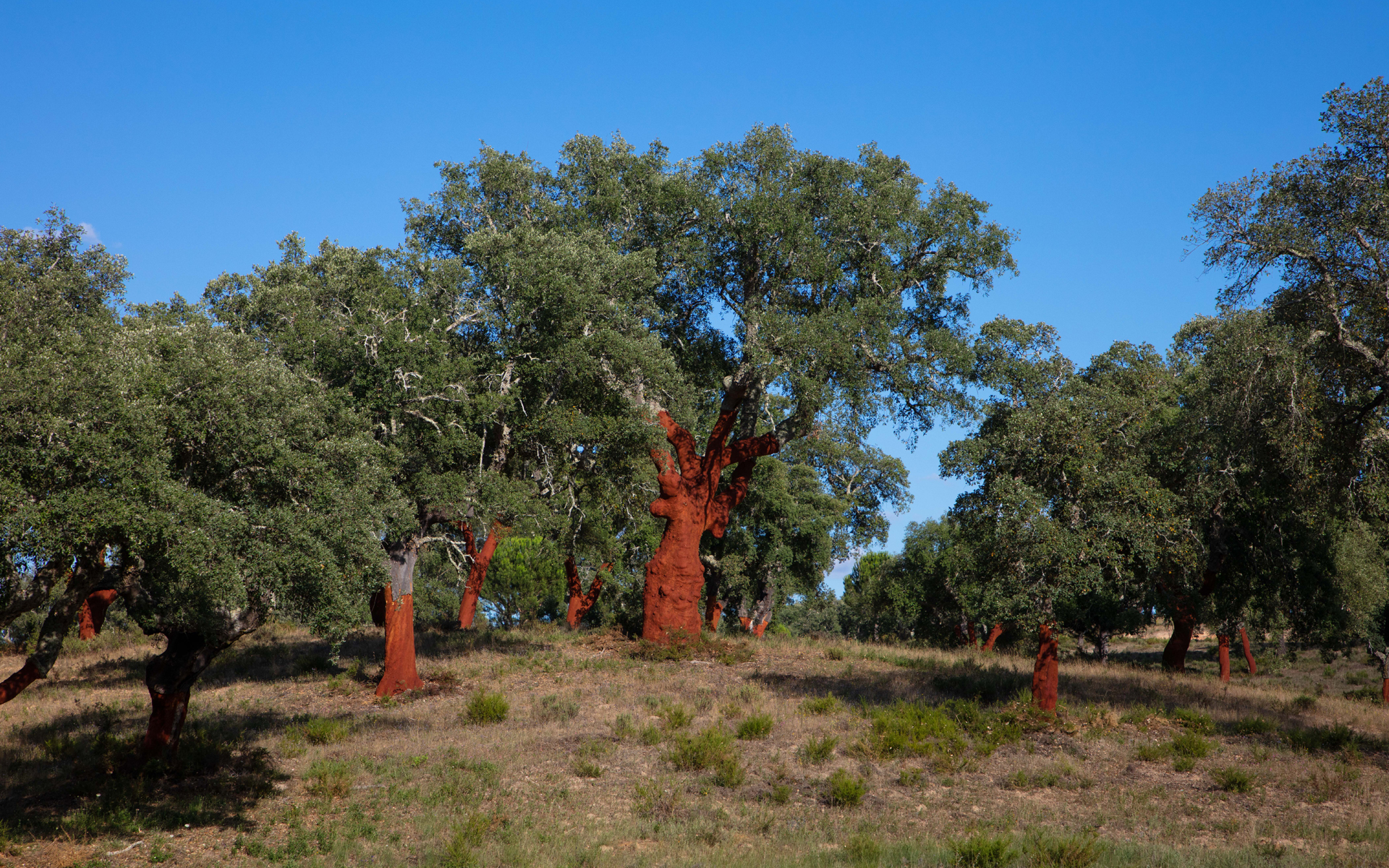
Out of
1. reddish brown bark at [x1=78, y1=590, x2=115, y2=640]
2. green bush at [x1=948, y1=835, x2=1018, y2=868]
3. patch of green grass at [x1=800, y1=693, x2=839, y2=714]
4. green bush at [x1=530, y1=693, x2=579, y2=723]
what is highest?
reddish brown bark at [x1=78, y1=590, x2=115, y2=640]

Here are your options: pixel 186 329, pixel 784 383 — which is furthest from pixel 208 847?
pixel 784 383

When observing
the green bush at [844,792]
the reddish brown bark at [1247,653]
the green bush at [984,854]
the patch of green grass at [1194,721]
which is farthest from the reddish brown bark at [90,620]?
the reddish brown bark at [1247,653]

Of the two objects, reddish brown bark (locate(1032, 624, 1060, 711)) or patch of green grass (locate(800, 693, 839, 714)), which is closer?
reddish brown bark (locate(1032, 624, 1060, 711))

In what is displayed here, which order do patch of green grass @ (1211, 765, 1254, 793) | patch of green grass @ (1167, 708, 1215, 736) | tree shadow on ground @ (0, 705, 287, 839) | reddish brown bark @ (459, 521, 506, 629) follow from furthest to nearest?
reddish brown bark @ (459, 521, 506, 629)
patch of green grass @ (1167, 708, 1215, 736)
patch of green grass @ (1211, 765, 1254, 793)
tree shadow on ground @ (0, 705, 287, 839)

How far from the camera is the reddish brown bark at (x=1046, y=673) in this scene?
21062 millimetres

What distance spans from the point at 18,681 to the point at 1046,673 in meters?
20.7

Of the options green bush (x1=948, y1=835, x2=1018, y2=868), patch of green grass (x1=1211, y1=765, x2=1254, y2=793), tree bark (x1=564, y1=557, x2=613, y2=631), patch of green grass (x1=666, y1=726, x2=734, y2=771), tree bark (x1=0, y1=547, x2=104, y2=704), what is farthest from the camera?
tree bark (x1=564, y1=557, x2=613, y2=631)

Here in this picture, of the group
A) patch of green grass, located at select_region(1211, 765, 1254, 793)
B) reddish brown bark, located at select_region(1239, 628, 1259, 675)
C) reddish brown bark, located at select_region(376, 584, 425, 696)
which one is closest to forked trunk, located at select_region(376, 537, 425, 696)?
reddish brown bark, located at select_region(376, 584, 425, 696)

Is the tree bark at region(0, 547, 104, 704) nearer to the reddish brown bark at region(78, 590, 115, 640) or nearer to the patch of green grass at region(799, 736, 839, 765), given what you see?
the patch of green grass at region(799, 736, 839, 765)

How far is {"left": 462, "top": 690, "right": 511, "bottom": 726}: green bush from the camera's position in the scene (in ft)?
68.1

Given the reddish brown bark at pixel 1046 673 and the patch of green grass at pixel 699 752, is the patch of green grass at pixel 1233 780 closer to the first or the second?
the reddish brown bark at pixel 1046 673

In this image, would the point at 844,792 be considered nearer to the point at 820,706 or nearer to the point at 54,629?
the point at 820,706

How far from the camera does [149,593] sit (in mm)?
Result: 13547

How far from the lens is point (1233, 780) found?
1639 cm
